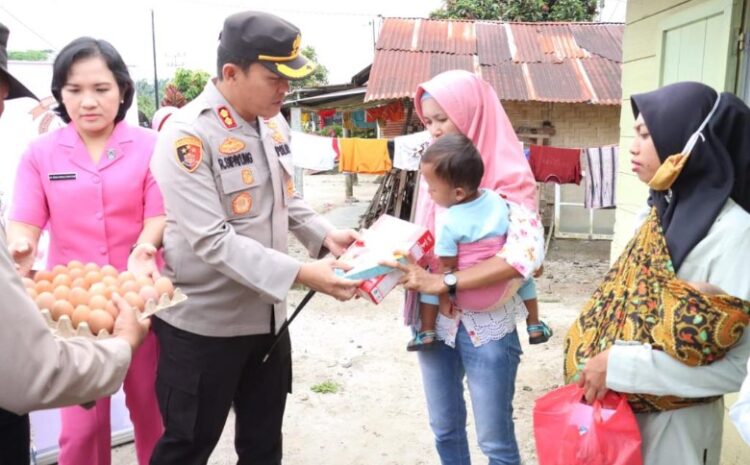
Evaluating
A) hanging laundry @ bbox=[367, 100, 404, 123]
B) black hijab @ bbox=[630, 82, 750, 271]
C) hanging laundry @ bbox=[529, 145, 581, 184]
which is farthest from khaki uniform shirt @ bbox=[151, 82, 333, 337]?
hanging laundry @ bbox=[367, 100, 404, 123]

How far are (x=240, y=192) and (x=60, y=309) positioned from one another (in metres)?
0.77

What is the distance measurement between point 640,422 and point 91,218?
219 centimetres

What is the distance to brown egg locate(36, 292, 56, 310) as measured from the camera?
1544 millimetres

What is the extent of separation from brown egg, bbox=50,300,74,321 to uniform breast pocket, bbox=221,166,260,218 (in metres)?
0.69

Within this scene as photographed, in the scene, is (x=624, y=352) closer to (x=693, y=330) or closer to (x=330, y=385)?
(x=693, y=330)

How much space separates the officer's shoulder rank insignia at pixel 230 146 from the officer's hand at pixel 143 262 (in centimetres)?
44

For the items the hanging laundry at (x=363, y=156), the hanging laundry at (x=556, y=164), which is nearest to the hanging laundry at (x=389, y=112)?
the hanging laundry at (x=363, y=156)

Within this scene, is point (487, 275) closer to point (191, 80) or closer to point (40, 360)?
point (40, 360)

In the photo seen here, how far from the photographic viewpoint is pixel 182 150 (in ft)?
6.59

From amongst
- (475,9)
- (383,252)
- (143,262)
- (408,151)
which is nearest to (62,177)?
(143,262)

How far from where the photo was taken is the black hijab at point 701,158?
1.62 meters

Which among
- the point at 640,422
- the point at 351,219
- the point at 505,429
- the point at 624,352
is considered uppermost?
the point at 624,352

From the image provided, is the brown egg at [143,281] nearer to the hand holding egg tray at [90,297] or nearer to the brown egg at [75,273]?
the hand holding egg tray at [90,297]

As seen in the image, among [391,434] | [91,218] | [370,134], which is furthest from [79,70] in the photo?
[370,134]
